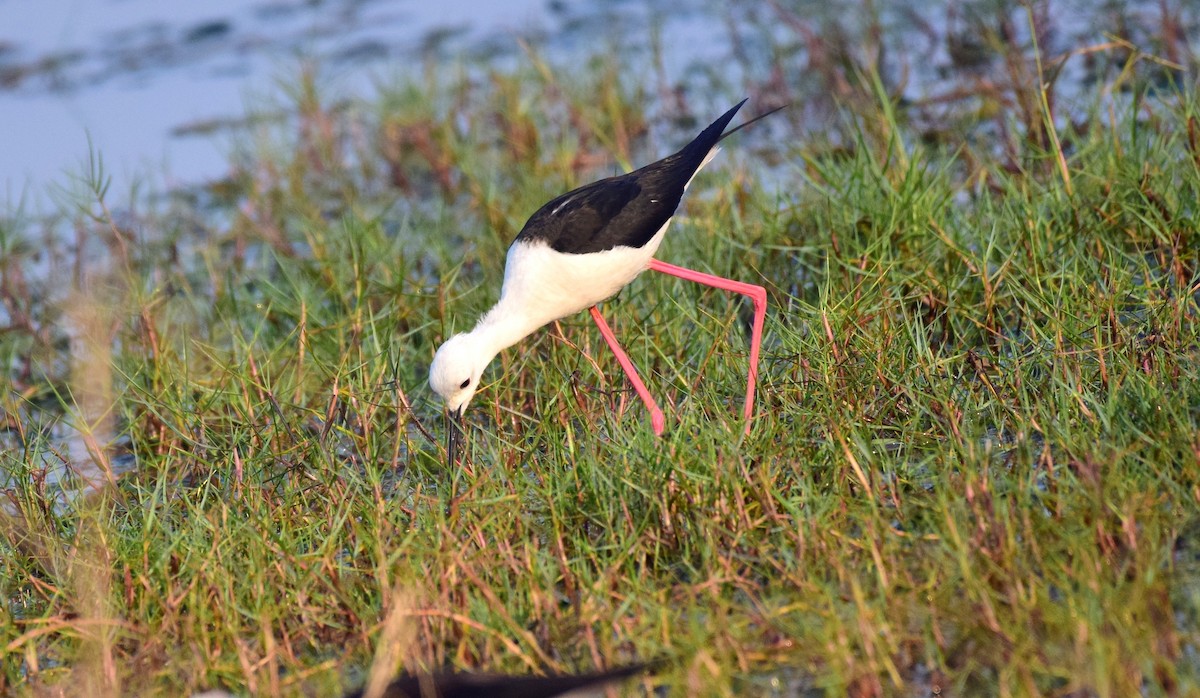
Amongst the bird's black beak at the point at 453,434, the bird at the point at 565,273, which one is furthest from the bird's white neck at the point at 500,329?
the bird's black beak at the point at 453,434

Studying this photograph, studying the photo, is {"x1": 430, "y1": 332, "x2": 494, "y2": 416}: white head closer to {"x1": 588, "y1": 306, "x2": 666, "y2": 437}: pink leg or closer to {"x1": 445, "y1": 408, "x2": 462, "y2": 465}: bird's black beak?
{"x1": 445, "y1": 408, "x2": 462, "y2": 465}: bird's black beak

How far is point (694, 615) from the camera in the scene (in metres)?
2.42

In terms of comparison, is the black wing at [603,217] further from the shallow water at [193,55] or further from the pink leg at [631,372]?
the shallow water at [193,55]

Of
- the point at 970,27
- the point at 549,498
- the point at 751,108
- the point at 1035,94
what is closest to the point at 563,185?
the point at 751,108

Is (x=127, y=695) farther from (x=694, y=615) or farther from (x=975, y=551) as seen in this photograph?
(x=975, y=551)

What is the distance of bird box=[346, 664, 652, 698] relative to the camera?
2.25 m

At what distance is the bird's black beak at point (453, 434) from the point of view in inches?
129

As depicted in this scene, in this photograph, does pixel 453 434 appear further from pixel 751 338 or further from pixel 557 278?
pixel 751 338

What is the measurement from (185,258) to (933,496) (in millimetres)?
3757

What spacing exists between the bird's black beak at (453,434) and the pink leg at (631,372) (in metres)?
0.47

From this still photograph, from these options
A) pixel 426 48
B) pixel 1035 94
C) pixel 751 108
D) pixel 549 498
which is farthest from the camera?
pixel 426 48

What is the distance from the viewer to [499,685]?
7.66 ft

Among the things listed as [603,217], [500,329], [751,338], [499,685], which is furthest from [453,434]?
Answer: [499,685]

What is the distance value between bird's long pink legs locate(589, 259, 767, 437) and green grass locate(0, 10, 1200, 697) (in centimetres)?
5
